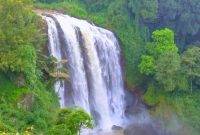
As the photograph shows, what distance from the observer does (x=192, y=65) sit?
101ft

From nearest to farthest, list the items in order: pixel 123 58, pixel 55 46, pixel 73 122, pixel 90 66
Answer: pixel 73 122 < pixel 55 46 < pixel 90 66 < pixel 123 58

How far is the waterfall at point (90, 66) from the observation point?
28750 mm

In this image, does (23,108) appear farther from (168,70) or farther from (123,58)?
(123,58)

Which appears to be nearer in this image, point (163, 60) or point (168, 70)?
point (168, 70)

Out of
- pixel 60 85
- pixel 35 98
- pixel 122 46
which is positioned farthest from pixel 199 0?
pixel 35 98

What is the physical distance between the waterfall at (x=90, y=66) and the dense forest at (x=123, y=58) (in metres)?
0.94

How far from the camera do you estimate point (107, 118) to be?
99.0 feet

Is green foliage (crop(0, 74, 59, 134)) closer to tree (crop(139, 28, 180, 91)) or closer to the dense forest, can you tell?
the dense forest

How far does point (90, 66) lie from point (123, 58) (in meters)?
3.31

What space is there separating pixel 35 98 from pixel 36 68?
2.14 meters

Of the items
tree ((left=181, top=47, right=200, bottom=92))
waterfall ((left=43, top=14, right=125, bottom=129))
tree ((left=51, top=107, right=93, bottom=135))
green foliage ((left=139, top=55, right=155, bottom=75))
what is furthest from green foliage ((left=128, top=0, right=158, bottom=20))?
tree ((left=51, top=107, right=93, bottom=135))

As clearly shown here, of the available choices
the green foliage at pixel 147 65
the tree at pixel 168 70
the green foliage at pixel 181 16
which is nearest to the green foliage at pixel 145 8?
A: the green foliage at pixel 181 16

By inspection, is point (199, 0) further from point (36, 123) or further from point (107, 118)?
point (36, 123)

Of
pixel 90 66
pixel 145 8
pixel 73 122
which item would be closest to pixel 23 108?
pixel 73 122
